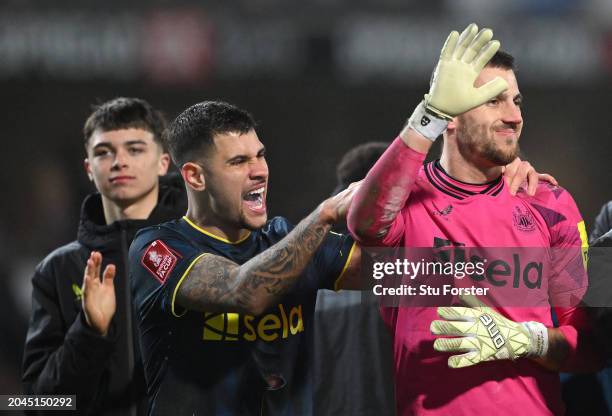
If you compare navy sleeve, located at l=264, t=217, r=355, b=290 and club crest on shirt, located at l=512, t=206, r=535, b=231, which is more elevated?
club crest on shirt, located at l=512, t=206, r=535, b=231

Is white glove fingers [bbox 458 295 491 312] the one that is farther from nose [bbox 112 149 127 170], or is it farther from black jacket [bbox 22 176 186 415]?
nose [bbox 112 149 127 170]

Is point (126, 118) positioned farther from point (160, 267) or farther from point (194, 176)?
point (160, 267)

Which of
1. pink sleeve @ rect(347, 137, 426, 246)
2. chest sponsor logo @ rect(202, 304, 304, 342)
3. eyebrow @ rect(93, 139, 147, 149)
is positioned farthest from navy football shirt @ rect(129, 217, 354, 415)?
eyebrow @ rect(93, 139, 147, 149)

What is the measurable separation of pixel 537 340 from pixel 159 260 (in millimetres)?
1228

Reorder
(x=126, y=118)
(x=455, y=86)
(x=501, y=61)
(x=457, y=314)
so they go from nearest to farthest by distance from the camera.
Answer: (x=455, y=86) → (x=457, y=314) → (x=501, y=61) → (x=126, y=118)

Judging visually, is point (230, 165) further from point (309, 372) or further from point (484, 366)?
point (484, 366)

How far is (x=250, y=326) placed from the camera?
9.89 ft

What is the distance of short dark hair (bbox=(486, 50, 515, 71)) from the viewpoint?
2955 millimetres

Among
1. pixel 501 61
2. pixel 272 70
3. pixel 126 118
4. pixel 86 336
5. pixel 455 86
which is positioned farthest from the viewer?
pixel 272 70

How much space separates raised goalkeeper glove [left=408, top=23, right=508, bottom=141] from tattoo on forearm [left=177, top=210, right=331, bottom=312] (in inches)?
18.1

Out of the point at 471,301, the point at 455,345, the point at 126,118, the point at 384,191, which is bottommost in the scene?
the point at 455,345

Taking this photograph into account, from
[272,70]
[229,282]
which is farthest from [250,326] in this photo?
[272,70]

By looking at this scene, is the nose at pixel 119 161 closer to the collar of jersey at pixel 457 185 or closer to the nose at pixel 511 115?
the collar of jersey at pixel 457 185

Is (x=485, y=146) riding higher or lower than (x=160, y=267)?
higher
